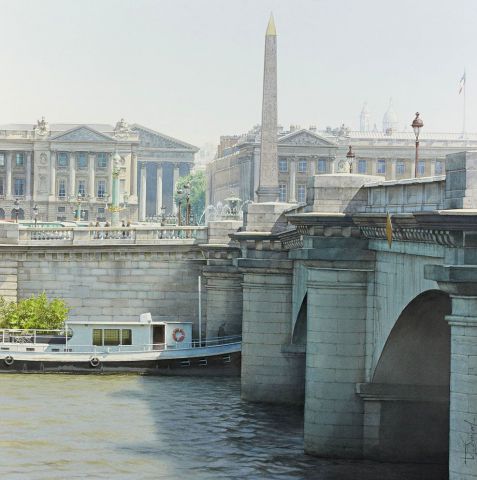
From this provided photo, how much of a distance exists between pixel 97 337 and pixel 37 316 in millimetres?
3084

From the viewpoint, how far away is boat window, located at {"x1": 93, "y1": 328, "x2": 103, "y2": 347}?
61781 millimetres

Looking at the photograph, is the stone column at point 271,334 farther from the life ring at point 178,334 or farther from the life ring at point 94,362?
the life ring at point 178,334

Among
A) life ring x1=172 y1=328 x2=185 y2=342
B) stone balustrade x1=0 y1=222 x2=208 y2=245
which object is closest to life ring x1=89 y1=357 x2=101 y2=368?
life ring x1=172 y1=328 x2=185 y2=342

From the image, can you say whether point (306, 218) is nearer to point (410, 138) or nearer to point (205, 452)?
point (205, 452)

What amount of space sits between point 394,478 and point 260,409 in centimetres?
1476

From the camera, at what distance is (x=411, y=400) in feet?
115

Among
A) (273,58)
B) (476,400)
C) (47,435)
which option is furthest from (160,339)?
(476,400)

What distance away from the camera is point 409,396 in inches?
1378

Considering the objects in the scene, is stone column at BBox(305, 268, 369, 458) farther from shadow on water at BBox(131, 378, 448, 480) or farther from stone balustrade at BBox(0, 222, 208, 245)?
stone balustrade at BBox(0, 222, 208, 245)

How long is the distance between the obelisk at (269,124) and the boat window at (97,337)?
7.91 m

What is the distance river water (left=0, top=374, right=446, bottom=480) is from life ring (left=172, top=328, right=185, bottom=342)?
5.21 metres

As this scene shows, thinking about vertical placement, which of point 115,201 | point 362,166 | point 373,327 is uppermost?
point 362,166

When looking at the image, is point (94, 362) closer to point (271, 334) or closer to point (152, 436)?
point (271, 334)

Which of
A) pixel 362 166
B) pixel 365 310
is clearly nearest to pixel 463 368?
pixel 365 310
